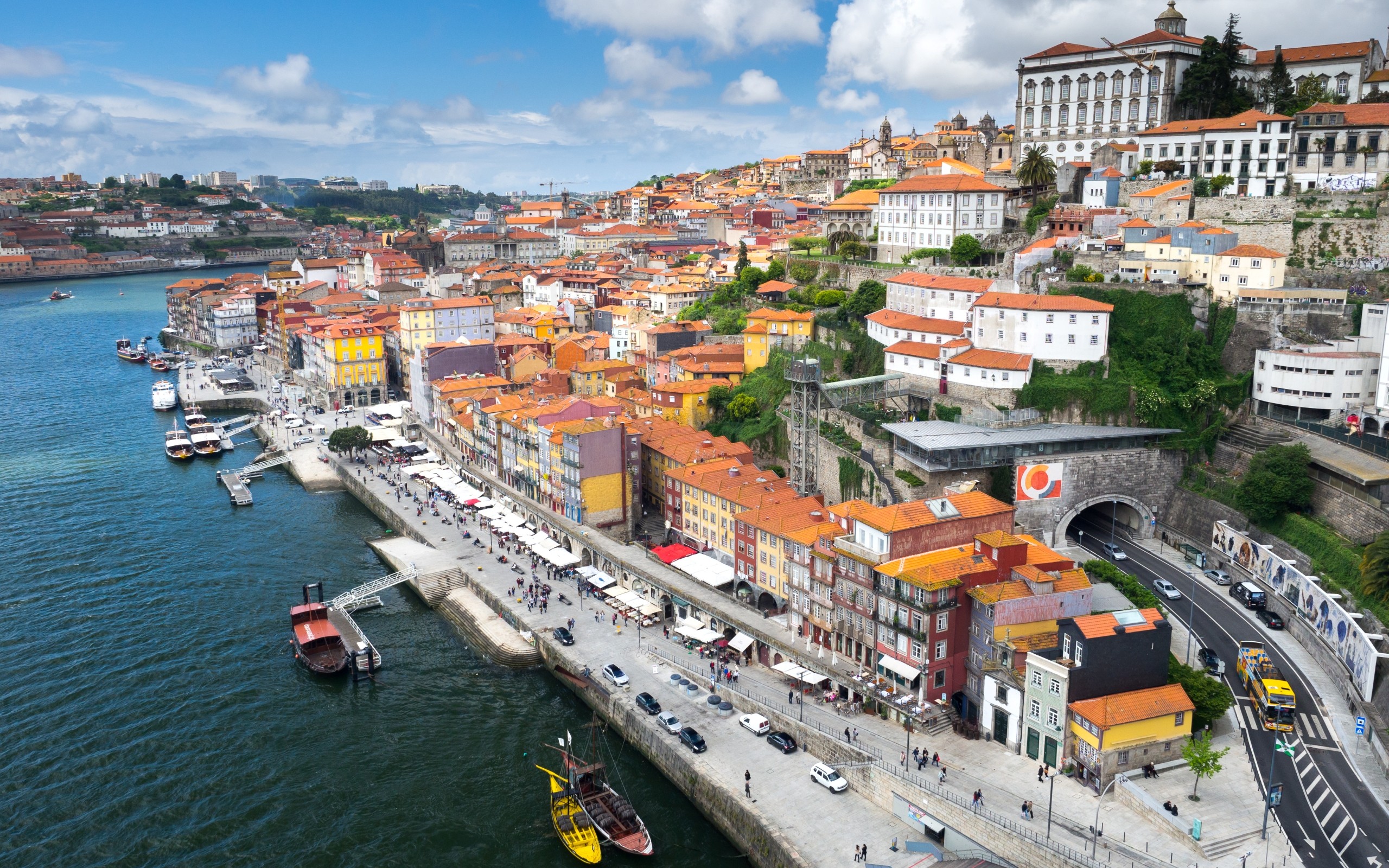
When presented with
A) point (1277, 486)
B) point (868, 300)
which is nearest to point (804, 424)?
point (868, 300)

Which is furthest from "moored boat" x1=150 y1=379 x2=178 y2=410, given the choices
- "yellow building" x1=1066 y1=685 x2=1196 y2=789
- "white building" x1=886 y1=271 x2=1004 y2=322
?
"yellow building" x1=1066 y1=685 x2=1196 y2=789

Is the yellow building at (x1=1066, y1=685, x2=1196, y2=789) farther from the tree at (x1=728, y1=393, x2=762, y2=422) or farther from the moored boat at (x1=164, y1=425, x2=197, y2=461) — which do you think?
the moored boat at (x1=164, y1=425, x2=197, y2=461)

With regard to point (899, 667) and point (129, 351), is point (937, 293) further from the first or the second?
point (129, 351)

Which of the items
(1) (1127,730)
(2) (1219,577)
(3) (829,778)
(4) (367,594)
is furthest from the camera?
(4) (367,594)

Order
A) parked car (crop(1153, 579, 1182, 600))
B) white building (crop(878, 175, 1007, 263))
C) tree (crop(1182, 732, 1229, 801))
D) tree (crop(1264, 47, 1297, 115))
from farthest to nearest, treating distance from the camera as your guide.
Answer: white building (crop(878, 175, 1007, 263)) → tree (crop(1264, 47, 1297, 115)) → parked car (crop(1153, 579, 1182, 600)) → tree (crop(1182, 732, 1229, 801))

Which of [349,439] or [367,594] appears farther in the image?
[349,439]

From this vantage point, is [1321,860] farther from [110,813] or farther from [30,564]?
[30,564]

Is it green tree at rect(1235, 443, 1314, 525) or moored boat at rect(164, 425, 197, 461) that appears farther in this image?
moored boat at rect(164, 425, 197, 461)
